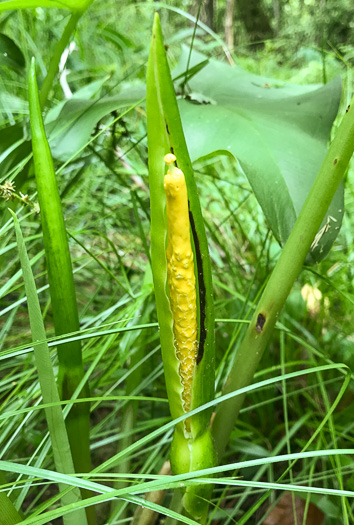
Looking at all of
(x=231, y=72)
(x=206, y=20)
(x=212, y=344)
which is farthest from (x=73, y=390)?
(x=206, y=20)

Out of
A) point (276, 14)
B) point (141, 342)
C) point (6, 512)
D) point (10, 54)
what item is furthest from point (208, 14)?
point (276, 14)

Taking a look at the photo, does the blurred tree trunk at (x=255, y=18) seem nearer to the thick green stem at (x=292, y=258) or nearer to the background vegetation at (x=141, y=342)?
the background vegetation at (x=141, y=342)

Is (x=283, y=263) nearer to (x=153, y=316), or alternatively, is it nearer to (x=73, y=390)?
(x=73, y=390)

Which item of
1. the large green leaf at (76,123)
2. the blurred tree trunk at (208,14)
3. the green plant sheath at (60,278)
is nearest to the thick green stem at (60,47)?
the large green leaf at (76,123)

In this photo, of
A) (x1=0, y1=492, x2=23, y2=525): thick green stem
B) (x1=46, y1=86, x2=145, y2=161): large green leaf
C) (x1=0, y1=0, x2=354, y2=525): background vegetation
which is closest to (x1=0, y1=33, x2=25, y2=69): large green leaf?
(x1=0, y1=0, x2=354, y2=525): background vegetation

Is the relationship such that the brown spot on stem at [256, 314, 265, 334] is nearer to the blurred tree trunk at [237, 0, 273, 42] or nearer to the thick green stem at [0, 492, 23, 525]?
the thick green stem at [0, 492, 23, 525]

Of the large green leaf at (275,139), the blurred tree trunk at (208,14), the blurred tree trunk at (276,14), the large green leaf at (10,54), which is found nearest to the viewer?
the large green leaf at (275,139)
